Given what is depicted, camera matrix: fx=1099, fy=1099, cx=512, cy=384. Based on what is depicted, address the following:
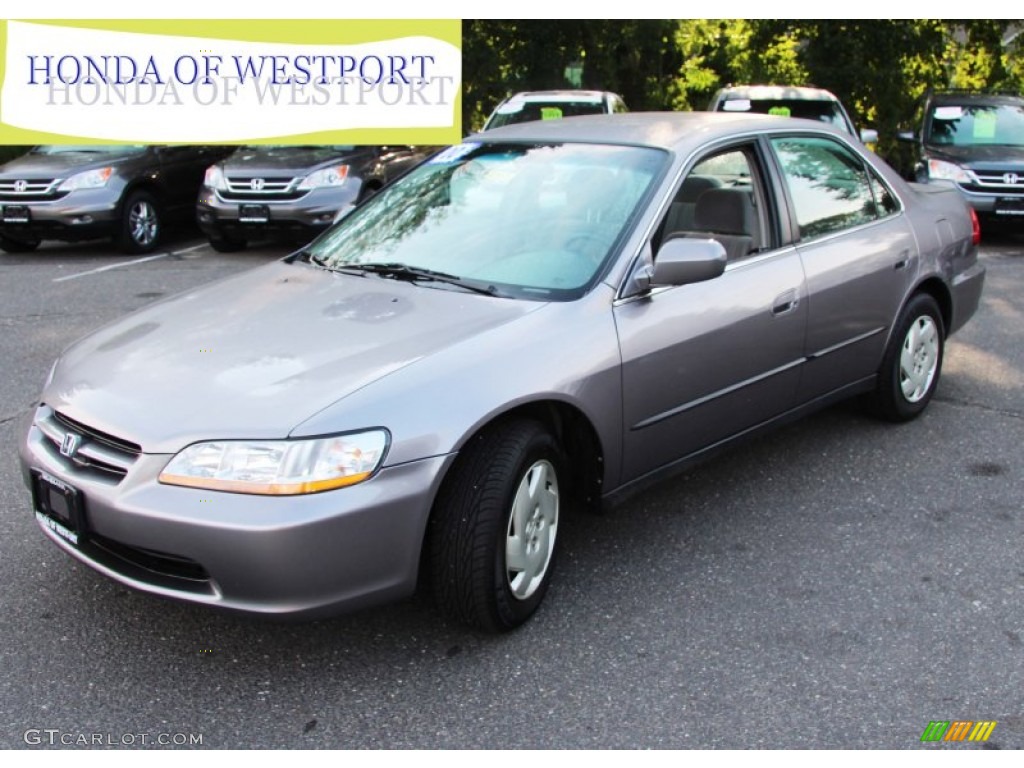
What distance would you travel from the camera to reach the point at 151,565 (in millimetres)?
3041

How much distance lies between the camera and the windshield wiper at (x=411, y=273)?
3734 mm

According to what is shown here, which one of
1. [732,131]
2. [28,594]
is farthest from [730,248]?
[28,594]

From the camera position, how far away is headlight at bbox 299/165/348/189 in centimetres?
1047

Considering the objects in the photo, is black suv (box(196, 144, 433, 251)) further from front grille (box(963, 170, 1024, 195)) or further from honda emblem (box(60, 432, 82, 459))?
honda emblem (box(60, 432, 82, 459))

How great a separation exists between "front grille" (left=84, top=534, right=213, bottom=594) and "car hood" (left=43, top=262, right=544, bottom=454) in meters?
0.31

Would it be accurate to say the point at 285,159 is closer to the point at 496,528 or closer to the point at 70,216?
the point at 70,216

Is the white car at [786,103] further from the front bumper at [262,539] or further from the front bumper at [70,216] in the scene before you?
the front bumper at [262,539]

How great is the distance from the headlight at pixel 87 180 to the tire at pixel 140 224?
34 centimetres

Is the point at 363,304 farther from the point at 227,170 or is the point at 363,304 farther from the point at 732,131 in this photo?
the point at 227,170

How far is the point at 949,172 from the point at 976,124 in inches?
43.5

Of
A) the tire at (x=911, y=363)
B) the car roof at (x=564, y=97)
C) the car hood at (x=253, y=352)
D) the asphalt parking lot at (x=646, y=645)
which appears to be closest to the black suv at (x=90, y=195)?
the car roof at (x=564, y=97)

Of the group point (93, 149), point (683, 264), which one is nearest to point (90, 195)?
point (93, 149)

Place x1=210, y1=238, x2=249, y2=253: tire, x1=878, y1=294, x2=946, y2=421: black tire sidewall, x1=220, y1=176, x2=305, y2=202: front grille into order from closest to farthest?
x1=878, y1=294, x2=946, y2=421: black tire sidewall → x1=220, y1=176, x2=305, y2=202: front grille → x1=210, y1=238, x2=249, y2=253: tire

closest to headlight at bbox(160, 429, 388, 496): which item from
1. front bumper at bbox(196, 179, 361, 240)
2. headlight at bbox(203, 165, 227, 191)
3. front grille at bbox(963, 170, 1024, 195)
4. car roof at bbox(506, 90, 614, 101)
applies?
front bumper at bbox(196, 179, 361, 240)
